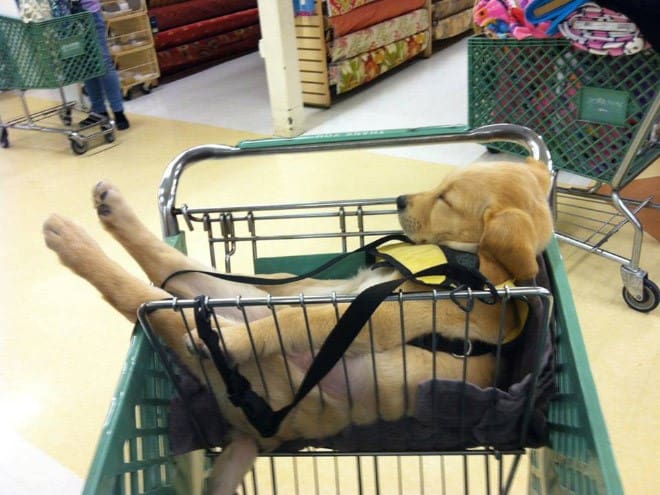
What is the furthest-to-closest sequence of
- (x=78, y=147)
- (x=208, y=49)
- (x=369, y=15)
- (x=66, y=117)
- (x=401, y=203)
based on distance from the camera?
(x=208, y=49), (x=369, y=15), (x=66, y=117), (x=78, y=147), (x=401, y=203)

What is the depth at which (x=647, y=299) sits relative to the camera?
1989 millimetres

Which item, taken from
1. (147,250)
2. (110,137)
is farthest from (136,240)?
(110,137)

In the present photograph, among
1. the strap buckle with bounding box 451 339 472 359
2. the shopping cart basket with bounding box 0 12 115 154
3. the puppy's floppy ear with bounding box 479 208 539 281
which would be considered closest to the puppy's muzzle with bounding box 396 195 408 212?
the puppy's floppy ear with bounding box 479 208 539 281

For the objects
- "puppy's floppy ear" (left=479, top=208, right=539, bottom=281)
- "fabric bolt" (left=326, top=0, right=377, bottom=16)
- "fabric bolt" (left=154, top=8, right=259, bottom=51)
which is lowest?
"fabric bolt" (left=154, top=8, right=259, bottom=51)

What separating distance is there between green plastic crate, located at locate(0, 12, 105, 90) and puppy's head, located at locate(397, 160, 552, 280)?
326cm

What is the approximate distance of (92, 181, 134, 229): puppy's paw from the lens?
112 centimetres

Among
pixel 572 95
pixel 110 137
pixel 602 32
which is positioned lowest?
pixel 110 137

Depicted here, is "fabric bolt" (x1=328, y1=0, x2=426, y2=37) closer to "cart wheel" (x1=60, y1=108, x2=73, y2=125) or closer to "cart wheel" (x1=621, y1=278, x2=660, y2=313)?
"cart wheel" (x1=60, y1=108, x2=73, y2=125)

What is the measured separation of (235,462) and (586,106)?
1.61 m

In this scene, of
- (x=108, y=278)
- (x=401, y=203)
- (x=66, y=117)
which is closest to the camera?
(x=108, y=278)

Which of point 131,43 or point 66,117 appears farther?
point 131,43

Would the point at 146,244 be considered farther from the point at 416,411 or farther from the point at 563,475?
the point at 563,475

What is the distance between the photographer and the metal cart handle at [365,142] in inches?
44.2

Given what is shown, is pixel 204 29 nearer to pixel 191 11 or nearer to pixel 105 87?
pixel 191 11
